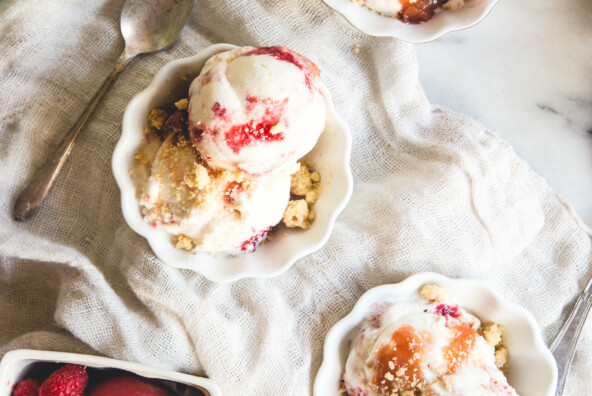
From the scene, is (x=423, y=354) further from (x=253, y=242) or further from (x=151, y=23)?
(x=151, y=23)

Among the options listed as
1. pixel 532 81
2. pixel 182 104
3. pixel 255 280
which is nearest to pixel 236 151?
pixel 182 104

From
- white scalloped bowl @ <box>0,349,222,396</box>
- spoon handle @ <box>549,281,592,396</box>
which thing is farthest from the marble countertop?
white scalloped bowl @ <box>0,349,222,396</box>

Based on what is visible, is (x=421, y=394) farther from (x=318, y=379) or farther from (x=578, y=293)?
(x=578, y=293)

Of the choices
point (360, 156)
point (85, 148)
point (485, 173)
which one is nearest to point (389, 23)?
point (360, 156)

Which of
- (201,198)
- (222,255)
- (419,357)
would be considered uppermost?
(201,198)

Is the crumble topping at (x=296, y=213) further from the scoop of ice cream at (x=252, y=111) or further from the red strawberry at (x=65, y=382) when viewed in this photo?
the red strawberry at (x=65, y=382)

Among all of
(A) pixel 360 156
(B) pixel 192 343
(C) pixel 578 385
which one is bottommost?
(C) pixel 578 385
